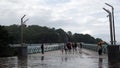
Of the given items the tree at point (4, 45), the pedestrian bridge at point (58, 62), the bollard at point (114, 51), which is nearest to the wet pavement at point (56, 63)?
the pedestrian bridge at point (58, 62)

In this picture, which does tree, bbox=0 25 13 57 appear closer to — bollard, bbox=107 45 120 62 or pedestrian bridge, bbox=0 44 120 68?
pedestrian bridge, bbox=0 44 120 68

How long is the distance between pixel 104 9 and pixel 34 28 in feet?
445

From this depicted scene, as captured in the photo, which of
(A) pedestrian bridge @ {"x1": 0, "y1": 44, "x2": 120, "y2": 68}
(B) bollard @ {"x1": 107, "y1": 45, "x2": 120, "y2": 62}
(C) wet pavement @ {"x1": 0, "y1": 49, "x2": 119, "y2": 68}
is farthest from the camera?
(B) bollard @ {"x1": 107, "y1": 45, "x2": 120, "y2": 62}

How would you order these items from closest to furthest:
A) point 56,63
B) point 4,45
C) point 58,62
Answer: point 56,63 → point 58,62 → point 4,45

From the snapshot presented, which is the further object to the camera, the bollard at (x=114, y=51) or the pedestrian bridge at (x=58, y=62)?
the bollard at (x=114, y=51)

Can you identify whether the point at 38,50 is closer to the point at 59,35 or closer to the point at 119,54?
the point at 119,54

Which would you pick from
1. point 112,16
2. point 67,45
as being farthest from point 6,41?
point 112,16

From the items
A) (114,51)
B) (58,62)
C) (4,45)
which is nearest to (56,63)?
(58,62)

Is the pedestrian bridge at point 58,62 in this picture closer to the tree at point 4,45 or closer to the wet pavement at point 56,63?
the wet pavement at point 56,63

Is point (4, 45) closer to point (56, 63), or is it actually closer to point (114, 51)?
point (114, 51)

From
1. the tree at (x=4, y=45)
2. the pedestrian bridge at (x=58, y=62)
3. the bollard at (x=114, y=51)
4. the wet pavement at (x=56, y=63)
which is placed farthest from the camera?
the tree at (x=4, y=45)

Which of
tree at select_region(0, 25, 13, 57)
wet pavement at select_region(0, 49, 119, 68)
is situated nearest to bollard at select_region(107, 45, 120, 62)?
wet pavement at select_region(0, 49, 119, 68)

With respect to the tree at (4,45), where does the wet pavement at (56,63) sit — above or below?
below

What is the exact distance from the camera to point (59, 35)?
527 feet
